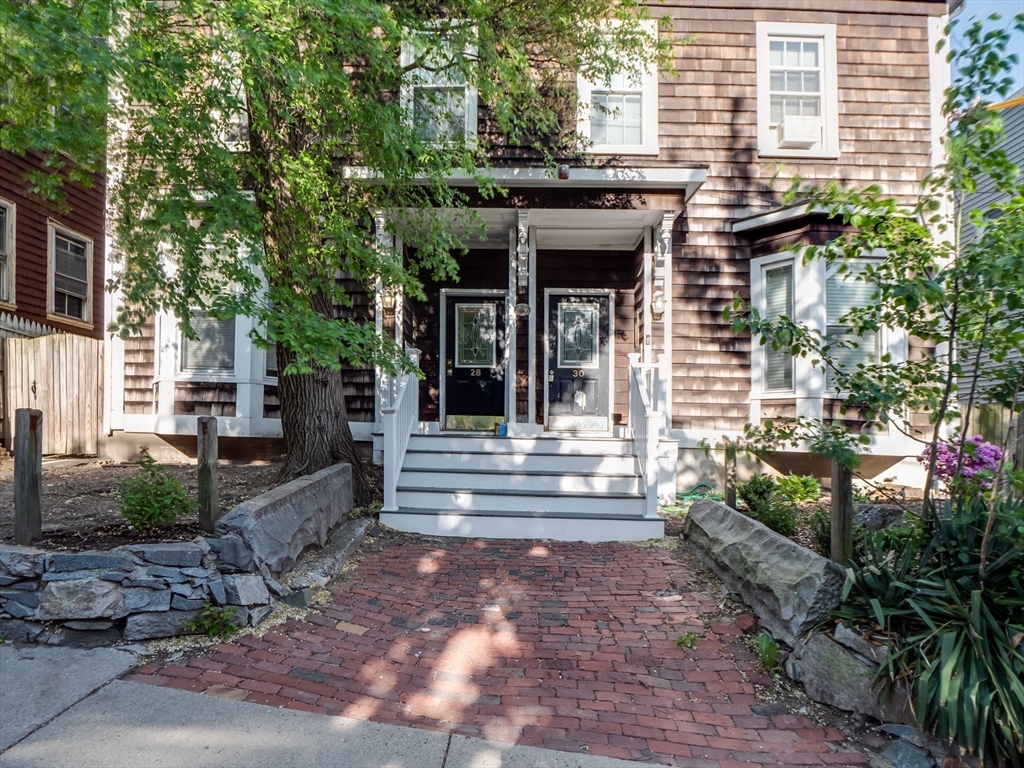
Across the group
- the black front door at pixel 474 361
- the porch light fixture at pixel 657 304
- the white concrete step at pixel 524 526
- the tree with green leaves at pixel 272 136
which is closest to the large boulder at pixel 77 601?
the tree with green leaves at pixel 272 136

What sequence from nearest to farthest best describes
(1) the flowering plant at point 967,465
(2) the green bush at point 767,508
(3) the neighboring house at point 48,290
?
(1) the flowering plant at point 967,465, (2) the green bush at point 767,508, (3) the neighboring house at point 48,290

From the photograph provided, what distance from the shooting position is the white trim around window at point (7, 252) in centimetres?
957

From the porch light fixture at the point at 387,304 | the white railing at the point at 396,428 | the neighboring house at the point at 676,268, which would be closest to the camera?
the white railing at the point at 396,428

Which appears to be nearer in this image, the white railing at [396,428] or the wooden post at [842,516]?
the wooden post at [842,516]

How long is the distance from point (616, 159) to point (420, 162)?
11.5 ft

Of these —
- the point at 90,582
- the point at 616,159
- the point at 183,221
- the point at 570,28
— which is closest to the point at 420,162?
the point at 183,221

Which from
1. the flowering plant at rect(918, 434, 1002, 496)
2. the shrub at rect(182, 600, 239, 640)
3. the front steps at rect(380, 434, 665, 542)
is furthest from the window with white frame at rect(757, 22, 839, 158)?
the shrub at rect(182, 600, 239, 640)

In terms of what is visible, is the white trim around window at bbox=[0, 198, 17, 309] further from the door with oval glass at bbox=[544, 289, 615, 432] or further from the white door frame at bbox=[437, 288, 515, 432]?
the door with oval glass at bbox=[544, 289, 615, 432]

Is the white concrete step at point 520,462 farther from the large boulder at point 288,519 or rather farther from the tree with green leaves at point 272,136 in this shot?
the large boulder at point 288,519

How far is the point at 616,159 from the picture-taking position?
7785 mm

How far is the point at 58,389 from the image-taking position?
7.92 meters

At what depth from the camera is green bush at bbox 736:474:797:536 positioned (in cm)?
448

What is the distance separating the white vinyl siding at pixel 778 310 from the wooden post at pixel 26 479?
7.20 meters

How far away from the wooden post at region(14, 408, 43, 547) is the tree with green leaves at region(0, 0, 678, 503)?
28.8 inches
